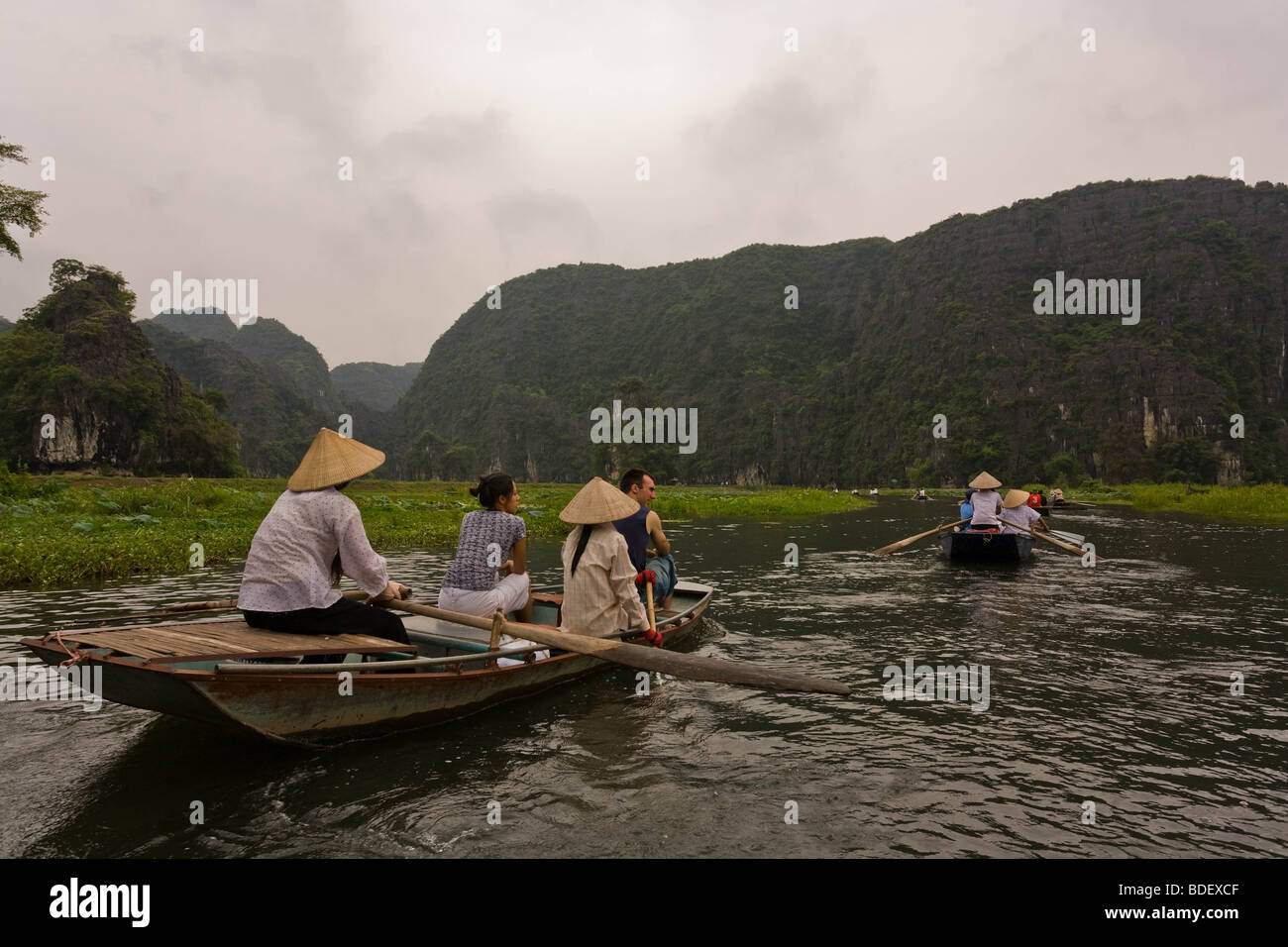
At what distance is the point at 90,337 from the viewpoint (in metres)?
A: 53.2

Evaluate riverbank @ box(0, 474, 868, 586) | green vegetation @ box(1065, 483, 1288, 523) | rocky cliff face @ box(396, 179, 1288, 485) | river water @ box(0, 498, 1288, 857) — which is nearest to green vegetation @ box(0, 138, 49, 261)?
riverbank @ box(0, 474, 868, 586)

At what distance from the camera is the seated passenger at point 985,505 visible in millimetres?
15148

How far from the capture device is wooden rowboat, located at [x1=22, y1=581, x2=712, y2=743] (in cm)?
389

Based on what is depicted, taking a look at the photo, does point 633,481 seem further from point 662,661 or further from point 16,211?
point 16,211

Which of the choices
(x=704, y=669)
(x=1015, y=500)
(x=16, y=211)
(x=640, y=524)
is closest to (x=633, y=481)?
(x=640, y=524)

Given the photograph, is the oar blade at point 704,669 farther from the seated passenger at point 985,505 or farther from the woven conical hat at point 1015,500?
the woven conical hat at point 1015,500

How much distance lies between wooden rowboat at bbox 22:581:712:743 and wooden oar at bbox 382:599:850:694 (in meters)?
0.28

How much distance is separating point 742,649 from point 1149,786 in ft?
13.7

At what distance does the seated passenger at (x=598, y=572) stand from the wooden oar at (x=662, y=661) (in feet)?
2.48

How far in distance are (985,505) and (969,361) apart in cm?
10336

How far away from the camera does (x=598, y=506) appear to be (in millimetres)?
6348

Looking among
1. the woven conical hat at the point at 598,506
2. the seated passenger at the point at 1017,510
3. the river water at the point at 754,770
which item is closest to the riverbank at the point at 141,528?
the river water at the point at 754,770

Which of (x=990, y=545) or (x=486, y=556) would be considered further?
(x=990, y=545)
